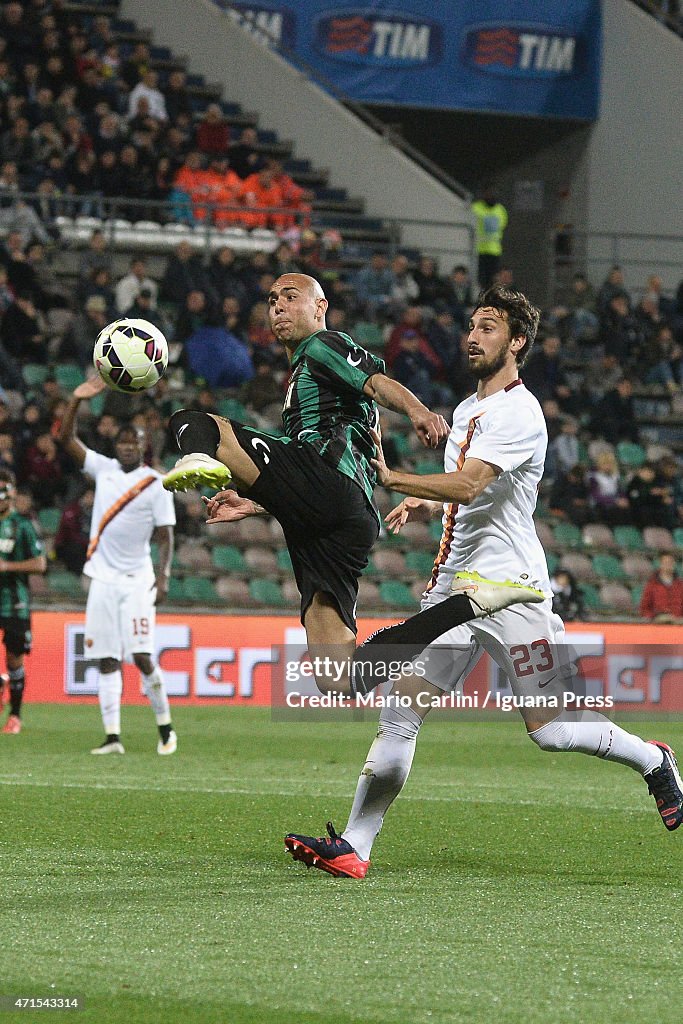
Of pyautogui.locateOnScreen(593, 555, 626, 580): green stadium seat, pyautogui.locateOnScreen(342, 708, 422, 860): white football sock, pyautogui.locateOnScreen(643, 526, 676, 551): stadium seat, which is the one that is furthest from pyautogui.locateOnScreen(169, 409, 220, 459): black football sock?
pyautogui.locateOnScreen(643, 526, 676, 551): stadium seat

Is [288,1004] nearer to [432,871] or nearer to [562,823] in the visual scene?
[432,871]

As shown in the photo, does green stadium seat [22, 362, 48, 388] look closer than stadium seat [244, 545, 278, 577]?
No

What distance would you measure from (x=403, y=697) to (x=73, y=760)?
16.6 feet

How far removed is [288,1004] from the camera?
414 centimetres

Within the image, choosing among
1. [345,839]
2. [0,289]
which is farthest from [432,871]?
[0,289]

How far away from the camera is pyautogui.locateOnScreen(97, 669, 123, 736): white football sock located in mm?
11312

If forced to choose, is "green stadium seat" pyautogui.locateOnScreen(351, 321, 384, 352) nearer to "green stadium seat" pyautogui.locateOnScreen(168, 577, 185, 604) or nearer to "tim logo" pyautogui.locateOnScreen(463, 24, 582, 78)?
"green stadium seat" pyautogui.locateOnScreen(168, 577, 185, 604)

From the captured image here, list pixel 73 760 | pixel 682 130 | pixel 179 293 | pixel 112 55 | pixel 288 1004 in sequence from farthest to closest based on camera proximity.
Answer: pixel 682 130 → pixel 112 55 → pixel 179 293 → pixel 73 760 → pixel 288 1004

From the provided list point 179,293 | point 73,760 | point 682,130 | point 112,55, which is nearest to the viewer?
point 73,760

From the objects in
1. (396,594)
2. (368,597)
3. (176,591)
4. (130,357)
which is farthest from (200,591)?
(130,357)

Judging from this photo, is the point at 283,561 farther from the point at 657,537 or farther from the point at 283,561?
the point at 657,537

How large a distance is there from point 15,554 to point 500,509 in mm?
7015

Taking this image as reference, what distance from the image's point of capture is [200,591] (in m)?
16.6

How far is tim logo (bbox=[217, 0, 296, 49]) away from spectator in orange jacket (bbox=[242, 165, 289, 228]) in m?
3.19
